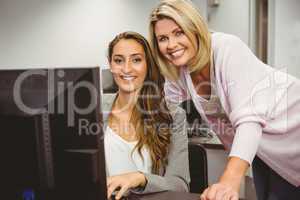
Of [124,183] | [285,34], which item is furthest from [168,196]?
[285,34]

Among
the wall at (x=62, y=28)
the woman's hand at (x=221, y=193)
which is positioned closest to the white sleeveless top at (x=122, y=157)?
the woman's hand at (x=221, y=193)

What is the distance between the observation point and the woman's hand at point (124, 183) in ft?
3.62

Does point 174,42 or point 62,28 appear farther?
point 62,28

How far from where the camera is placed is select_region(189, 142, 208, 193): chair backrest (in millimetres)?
1496

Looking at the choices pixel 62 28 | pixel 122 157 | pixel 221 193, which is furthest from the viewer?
pixel 62 28

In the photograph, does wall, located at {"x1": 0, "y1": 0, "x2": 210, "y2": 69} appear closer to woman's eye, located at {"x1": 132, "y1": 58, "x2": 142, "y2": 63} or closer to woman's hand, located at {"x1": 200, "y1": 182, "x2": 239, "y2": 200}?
woman's eye, located at {"x1": 132, "y1": 58, "x2": 142, "y2": 63}

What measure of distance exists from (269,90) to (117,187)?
0.59m

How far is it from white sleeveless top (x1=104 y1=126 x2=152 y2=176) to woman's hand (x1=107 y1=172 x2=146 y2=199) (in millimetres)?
217

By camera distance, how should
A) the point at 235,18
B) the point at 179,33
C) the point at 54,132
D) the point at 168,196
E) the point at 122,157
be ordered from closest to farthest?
the point at 54,132, the point at 168,196, the point at 179,33, the point at 122,157, the point at 235,18

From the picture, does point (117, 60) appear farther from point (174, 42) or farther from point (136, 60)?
point (174, 42)

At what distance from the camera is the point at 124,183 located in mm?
1131

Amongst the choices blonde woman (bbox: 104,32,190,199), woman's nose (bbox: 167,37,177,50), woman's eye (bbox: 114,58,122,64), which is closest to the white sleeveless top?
blonde woman (bbox: 104,32,190,199)

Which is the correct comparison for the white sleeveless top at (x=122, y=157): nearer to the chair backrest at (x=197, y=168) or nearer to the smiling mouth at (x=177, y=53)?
the chair backrest at (x=197, y=168)

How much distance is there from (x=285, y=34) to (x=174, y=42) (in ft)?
5.84
